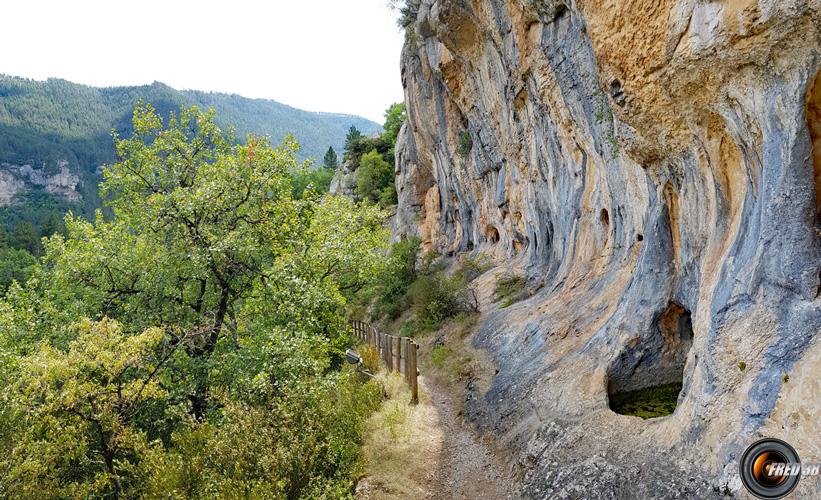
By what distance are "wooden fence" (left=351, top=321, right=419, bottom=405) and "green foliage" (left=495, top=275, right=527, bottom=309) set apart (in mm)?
4554

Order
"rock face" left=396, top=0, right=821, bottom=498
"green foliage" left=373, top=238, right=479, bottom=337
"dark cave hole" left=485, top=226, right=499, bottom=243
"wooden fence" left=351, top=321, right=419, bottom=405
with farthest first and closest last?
"dark cave hole" left=485, top=226, right=499, bottom=243 → "green foliage" left=373, top=238, right=479, bottom=337 → "wooden fence" left=351, top=321, right=419, bottom=405 → "rock face" left=396, top=0, right=821, bottom=498

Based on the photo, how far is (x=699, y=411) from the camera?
5.37 metres

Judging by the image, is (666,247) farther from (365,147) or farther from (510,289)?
(365,147)

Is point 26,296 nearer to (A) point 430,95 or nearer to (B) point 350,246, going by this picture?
(B) point 350,246

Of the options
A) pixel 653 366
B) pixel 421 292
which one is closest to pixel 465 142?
pixel 421 292

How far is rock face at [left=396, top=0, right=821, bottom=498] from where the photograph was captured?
190 inches

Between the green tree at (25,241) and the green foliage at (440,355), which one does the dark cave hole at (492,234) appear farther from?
the green tree at (25,241)

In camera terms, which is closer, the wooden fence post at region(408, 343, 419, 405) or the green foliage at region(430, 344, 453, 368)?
the wooden fence post at region(408, 343, 419, 405)

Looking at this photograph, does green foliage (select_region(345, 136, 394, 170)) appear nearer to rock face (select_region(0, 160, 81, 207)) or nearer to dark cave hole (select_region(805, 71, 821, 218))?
dark cave hole (select_region(805, 71, 821, 218))

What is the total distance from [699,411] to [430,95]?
71.9ft

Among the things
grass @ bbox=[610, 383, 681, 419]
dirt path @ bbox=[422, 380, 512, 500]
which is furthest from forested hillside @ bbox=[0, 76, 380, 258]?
grass @ bbox=[610, 383, 681, 419]

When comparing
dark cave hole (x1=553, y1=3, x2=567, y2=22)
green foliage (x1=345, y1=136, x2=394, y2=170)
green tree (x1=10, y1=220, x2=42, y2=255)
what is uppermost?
green foliage (x1=345, y1=136, x2=394, y2=170)

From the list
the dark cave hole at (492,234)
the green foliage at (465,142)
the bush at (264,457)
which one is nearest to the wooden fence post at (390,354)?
the bush at (264,457)

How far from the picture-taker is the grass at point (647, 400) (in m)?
7.80
